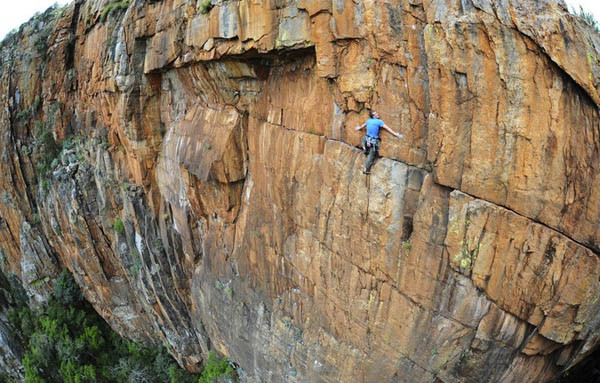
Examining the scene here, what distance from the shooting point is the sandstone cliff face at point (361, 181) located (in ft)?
23.2

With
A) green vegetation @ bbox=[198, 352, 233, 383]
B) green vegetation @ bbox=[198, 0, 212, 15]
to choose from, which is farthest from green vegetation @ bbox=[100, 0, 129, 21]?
green vegetation @ bbox=[198, 352, 233, 383]

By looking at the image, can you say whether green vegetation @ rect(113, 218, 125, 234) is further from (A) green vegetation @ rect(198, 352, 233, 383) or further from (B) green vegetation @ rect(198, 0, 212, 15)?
(B) green vegetation @ rect(198, 0, 212, 15)

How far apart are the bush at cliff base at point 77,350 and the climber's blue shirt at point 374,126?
17.3 metres

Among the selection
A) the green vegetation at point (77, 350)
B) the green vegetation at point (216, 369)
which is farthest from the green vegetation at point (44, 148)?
the green vegetation at point (216, 369)

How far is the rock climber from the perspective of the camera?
8.45 m

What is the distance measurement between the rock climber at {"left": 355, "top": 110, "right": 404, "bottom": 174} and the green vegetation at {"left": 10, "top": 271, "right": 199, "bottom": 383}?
55.4 ft

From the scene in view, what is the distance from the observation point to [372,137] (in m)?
8.61

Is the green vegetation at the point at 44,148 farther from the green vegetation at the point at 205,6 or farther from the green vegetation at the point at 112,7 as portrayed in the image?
the green vegetation at the point at 205,6

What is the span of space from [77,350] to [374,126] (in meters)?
24.7

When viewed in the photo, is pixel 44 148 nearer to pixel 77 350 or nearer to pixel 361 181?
pixel 77 350

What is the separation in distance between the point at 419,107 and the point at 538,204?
118 inches

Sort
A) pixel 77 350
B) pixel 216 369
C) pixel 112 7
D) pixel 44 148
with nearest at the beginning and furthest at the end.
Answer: pixel 216 369, pixel 112 7, pixel 44 148, pixel 77 350

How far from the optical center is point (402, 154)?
8.59m

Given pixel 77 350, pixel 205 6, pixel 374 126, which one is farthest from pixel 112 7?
pixel 77 350
